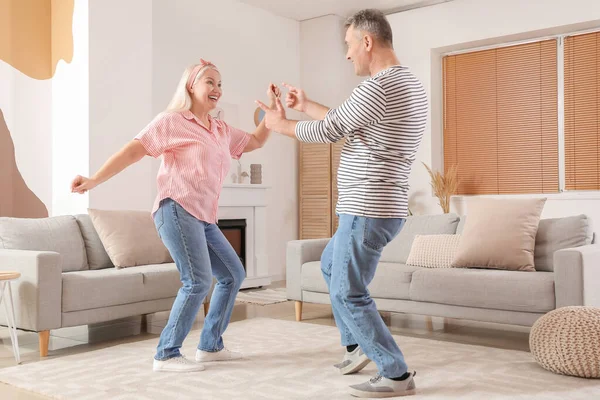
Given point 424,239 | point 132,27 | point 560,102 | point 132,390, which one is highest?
point 132,27

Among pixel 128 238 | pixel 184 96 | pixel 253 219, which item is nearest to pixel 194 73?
pixel 184 96

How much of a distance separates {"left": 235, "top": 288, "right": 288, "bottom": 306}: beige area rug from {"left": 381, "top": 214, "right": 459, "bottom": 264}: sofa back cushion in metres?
1.31

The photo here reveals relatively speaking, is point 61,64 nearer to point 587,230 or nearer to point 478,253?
point 478,253

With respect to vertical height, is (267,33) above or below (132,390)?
above

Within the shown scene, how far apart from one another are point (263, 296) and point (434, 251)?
2209 mm

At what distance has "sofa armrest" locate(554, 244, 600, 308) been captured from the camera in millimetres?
3383

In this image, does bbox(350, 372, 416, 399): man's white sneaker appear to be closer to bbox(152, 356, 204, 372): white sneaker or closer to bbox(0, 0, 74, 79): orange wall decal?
bbox(152, 356, 204, 372): white sneaker

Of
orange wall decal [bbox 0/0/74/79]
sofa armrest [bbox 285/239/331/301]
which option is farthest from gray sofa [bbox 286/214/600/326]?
orange wall decal [bbox 0/0/74/79]

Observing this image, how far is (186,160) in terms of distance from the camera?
302 cm

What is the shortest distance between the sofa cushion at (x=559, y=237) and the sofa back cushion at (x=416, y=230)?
28.4 inches

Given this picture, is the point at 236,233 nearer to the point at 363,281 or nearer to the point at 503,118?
the point at 503,118

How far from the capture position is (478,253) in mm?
4098

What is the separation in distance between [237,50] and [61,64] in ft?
6.83

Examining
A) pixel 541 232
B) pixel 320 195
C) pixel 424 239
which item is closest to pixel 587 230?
pixel 541 232
